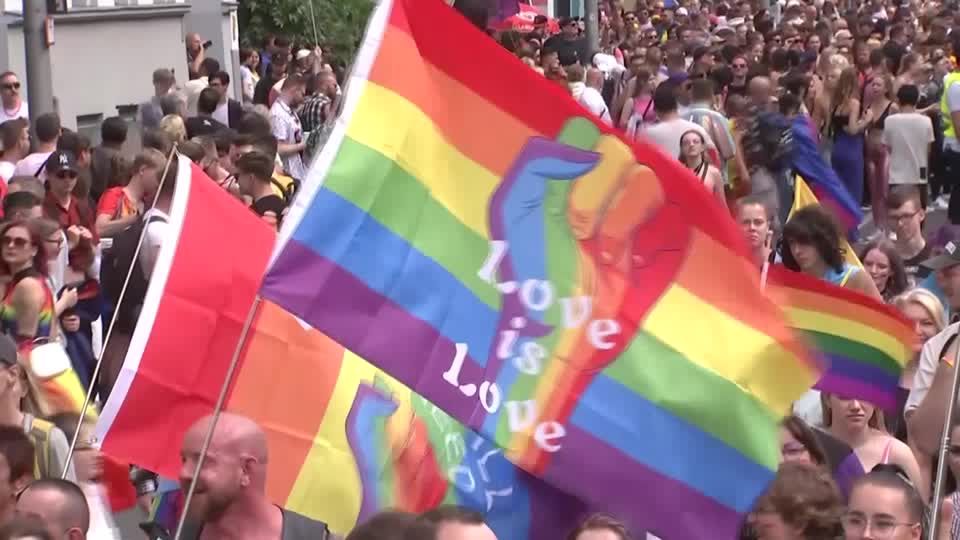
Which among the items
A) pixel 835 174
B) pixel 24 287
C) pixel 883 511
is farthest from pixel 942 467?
pixel 835 174

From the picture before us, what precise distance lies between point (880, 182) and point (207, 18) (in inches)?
454

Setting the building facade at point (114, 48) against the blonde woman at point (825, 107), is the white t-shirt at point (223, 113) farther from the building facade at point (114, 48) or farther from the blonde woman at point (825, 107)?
the building facade at point (114, 48)

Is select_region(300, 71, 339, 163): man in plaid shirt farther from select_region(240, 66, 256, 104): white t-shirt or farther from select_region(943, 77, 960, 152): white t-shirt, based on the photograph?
select_region(943, 77, 960, 152): white t-shirt

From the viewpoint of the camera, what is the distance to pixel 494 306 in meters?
6.12

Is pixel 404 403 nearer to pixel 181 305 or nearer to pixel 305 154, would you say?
pixel 181 305

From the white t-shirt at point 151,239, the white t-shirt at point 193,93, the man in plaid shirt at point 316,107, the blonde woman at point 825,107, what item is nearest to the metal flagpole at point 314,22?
the white t-shirt at point 193,93

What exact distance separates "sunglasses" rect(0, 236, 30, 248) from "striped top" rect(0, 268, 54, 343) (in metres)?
0.11

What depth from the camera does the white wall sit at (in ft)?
78.0

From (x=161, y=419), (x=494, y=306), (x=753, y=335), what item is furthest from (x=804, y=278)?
(x=161, y=419)

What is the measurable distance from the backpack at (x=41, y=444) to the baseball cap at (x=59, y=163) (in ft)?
17.1

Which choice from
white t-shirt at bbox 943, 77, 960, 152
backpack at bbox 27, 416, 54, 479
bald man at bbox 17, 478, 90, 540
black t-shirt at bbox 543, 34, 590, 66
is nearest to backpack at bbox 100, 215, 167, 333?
backpack at bbox 27, 416, 54, 479

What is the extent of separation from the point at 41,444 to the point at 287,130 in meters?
9.78

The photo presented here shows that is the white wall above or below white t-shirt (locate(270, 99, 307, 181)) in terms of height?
above

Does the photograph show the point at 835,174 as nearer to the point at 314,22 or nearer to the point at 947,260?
Result: the point at 947,260
